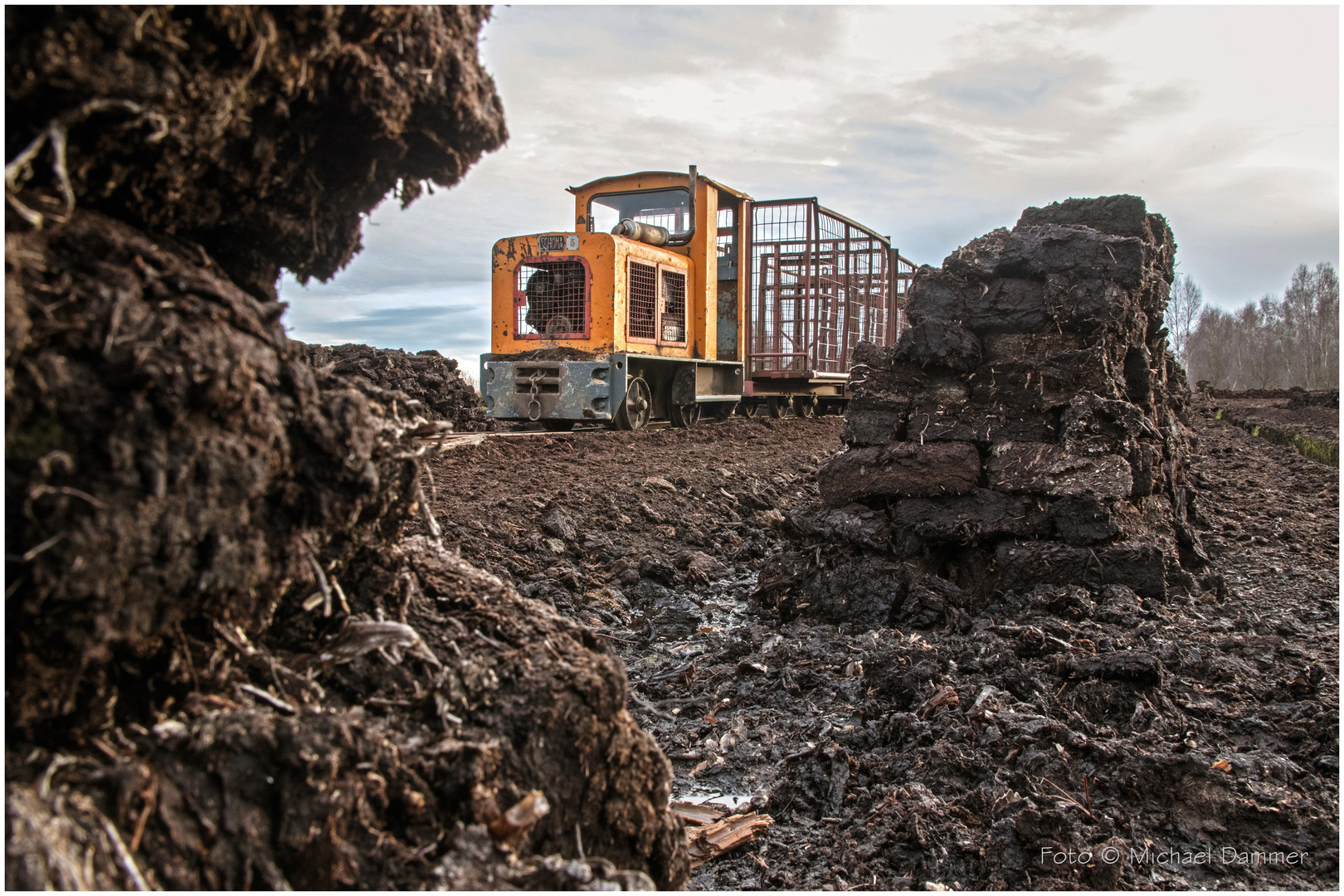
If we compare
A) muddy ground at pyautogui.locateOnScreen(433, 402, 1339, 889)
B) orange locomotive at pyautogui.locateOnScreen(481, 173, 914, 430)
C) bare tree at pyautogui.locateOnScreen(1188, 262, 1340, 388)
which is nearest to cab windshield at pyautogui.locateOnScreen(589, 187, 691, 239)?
orange locomotive at pyautogui.locateOnScreen(481, 173, 914, 430)

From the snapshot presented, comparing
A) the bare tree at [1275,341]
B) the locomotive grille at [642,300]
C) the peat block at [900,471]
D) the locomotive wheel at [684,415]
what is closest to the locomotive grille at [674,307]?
the locomotive grille at [642,300]

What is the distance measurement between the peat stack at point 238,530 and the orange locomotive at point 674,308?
8.85 meters

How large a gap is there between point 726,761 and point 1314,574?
4367 mm

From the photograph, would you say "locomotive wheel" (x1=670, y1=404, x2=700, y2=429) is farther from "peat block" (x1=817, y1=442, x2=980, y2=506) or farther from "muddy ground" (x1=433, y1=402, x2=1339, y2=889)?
"peat block" (x1=817, y1=442, x2=980, y2=506)

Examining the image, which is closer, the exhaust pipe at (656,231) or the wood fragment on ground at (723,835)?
the wood fragment on ground at (723,835)

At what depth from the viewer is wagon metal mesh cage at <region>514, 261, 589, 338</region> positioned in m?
10.9

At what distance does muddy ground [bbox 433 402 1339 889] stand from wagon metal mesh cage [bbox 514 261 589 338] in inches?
204

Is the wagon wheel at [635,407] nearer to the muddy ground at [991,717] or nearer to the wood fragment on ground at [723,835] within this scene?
the muddy ground at [991,717]

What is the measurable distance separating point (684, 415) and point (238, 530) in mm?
12046

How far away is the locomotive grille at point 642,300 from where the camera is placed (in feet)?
37.2

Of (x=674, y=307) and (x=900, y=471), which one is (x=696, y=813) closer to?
(x=900, y=471)

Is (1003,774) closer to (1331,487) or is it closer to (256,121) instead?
(256,121)

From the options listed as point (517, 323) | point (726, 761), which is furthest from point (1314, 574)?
point (517, 323)

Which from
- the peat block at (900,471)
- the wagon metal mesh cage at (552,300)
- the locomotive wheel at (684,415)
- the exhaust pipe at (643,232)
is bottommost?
the peat block at (900,471)
